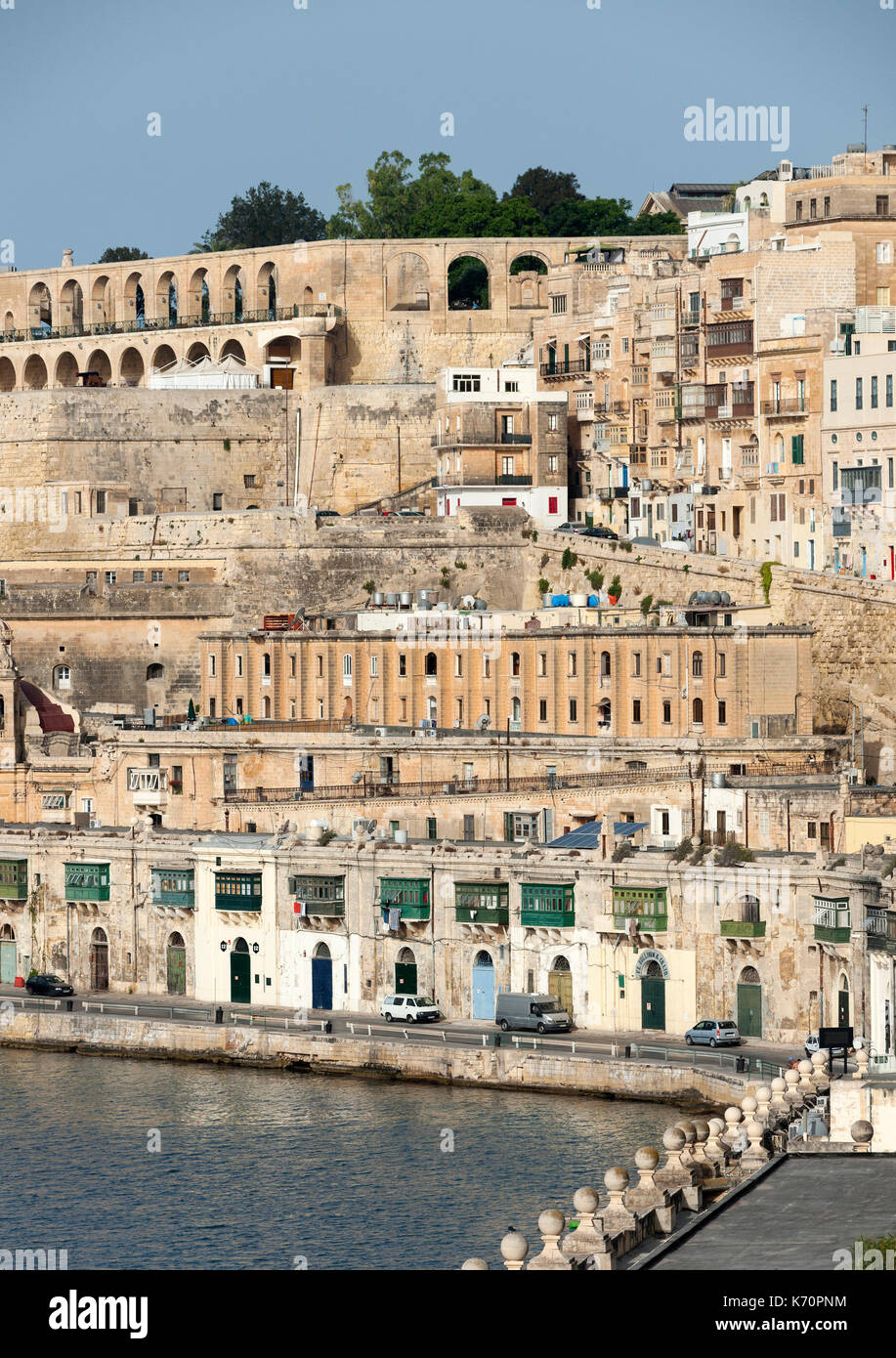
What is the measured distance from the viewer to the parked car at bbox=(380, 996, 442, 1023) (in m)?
50.2

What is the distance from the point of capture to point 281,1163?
42312 mm

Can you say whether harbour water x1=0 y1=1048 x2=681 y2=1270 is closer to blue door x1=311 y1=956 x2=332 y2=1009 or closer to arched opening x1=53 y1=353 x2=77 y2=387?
blue door x1=311 y1=956 x2=332 y2=1009

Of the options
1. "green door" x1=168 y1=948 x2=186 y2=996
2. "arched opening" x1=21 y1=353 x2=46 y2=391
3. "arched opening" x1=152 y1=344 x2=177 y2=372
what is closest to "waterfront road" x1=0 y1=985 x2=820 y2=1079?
"green door" x1=168 y1=948 x2=186 y2=996

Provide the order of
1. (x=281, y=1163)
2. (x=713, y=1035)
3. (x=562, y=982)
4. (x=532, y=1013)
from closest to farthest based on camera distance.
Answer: (x=281, y=1163) < (x=713, y=1035) < (x=532, y=1013) < (x=562, y=982)

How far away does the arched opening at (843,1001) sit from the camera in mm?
45656

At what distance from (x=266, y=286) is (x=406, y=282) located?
16.7 feet

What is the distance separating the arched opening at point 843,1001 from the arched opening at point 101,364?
5429 cm

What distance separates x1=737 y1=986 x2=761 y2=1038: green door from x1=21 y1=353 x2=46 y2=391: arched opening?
54.9 meters

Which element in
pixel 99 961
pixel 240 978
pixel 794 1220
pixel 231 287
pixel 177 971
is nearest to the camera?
pixel 794 1220

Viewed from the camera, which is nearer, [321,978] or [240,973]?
[321,978]

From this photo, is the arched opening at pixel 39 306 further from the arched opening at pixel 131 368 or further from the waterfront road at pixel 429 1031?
the waterfront road at pixel 429 1031

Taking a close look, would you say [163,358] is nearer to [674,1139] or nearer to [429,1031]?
[429,1031]

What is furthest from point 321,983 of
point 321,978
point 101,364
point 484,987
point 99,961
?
point 101,364

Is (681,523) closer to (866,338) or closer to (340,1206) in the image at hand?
(866,338)
